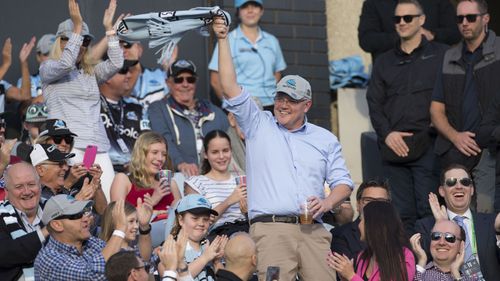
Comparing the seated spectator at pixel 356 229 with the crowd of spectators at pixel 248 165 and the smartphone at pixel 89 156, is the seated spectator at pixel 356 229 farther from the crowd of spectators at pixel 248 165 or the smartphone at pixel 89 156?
the smartphone at pixel 89 156

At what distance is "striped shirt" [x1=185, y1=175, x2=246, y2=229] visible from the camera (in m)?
12.2

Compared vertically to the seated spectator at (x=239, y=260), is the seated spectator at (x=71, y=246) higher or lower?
higher

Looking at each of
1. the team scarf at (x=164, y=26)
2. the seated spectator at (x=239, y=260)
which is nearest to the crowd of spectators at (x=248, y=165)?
the seated spectator at (x=239, y=260)

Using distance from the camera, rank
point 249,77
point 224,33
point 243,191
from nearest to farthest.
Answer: point 224,33 < point 243,191 < point 249,77

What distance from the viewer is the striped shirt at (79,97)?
43.1 feet

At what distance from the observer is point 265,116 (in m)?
11.1

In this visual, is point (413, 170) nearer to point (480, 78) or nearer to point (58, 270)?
point (480, 78)

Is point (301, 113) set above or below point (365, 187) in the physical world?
above

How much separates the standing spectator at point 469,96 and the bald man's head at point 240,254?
3608 mm

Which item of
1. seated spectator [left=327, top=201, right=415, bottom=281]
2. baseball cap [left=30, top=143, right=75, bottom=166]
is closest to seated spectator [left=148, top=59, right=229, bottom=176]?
baseball cap [left=30, top=143, right=75, bottom=166]

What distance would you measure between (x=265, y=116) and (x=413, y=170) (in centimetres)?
292

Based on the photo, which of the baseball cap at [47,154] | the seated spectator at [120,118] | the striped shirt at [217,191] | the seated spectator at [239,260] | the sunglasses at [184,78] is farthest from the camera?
the sunglasses at [184,78]

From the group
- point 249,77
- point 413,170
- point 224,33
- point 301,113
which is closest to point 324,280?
point 301,113

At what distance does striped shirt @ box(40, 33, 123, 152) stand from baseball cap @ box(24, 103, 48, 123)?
0.13 metres
